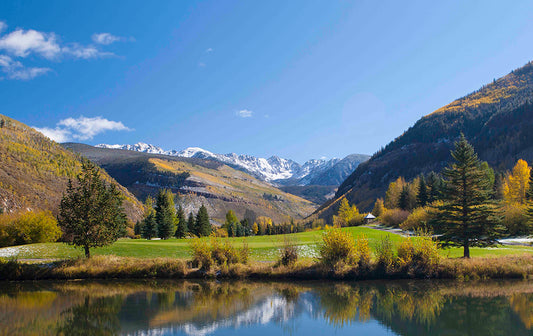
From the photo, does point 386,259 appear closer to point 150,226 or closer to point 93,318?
point 93,318

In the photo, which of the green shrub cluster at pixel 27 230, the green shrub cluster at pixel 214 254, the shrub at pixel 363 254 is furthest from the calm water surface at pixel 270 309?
the green shrub cluster at pixel 27 230

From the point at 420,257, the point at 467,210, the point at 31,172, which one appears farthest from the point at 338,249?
the point at 31,172

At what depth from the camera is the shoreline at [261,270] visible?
2494cm

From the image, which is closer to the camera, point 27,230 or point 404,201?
point 27,230

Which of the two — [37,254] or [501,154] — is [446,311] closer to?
[37,254]

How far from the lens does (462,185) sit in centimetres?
2948

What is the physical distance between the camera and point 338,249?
2588 centimetres

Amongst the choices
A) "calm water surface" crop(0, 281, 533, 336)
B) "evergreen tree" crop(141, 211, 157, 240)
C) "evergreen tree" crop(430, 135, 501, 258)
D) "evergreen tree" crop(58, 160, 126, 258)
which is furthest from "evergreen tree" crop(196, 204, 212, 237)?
"evergreen tree" crop(430, 135, 501, 258)

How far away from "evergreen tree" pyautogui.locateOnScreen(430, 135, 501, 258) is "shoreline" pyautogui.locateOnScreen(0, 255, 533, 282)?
250 cm

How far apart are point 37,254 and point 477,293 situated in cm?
3705

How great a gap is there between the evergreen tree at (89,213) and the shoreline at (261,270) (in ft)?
6.20

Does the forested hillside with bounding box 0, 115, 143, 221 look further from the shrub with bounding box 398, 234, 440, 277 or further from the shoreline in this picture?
the shrub with bounding box 398, 234, 440, 277

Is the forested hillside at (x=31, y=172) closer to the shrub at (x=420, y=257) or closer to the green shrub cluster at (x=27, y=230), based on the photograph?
the green shrub cluster at (x=27, y=230)

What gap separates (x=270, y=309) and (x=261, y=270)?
8.68 metres
